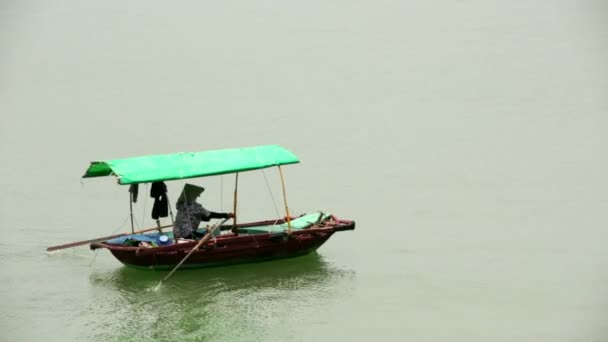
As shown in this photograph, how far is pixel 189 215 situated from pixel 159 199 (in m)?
0.41

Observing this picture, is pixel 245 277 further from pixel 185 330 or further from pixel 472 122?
pixel 472 122

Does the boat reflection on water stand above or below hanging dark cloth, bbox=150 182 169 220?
below

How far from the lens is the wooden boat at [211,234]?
9.84m

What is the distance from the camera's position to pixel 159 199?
10.4 meters

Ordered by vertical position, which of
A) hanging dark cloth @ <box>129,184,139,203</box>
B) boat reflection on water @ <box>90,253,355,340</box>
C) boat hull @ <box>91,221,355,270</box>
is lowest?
boat reflection on water @ <box>90,253,355,340</box>

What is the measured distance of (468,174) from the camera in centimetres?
1442

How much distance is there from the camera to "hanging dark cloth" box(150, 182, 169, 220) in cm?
1039

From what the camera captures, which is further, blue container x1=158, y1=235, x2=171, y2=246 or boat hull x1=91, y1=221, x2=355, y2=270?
blue container x1=158, y1=235, x2=171, y2=246

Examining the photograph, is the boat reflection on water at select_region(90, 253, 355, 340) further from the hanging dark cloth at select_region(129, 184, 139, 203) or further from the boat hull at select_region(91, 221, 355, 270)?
the hanging dark cloth at select_region(129, 184, 139, 203)

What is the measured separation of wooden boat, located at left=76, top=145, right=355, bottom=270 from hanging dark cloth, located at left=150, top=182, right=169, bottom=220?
27 cm

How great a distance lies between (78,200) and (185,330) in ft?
15.4

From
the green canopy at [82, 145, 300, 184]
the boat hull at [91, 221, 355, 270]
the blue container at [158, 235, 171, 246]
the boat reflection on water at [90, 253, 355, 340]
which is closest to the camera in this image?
the boat reflection on water at [90, 253, 355, 340]

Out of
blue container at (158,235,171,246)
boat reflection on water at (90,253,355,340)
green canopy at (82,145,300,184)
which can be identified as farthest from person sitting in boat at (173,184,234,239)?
boat reflection on water at (90,253,355,340)

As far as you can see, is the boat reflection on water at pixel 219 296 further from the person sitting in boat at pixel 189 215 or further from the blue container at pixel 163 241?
the person sitting in boat at pixel 189 215
